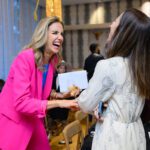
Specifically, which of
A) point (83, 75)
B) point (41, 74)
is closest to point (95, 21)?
point (83, 75)

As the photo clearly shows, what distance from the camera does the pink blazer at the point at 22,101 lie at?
4.27 ft

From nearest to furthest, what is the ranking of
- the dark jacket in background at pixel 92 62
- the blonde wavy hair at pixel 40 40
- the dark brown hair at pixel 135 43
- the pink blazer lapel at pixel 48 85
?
the dark brown hair at pixel 135 43, the blonde wavy hair at pixel 40 40, the pink blazer lapel at pixel 48 85, the dark jacket in background at pixel 92 62

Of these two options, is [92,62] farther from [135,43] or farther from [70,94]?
[135,43]

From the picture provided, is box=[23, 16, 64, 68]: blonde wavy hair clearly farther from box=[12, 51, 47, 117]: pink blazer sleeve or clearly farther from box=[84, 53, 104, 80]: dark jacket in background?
box=[84, 53, 104, 80]: dark jacket in background

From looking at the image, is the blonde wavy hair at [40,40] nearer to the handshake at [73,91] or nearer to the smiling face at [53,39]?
the smiling face at [53,39]

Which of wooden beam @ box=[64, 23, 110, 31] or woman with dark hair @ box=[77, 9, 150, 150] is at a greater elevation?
wooden beam @ box=[64, 23, 110, 31]

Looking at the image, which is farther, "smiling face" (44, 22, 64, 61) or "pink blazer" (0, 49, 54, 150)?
"smiling face" (44, 22, 64, 61)

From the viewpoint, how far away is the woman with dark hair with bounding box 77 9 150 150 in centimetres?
109

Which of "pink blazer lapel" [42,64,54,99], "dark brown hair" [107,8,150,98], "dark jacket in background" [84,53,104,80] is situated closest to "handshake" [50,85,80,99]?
"pink blazer lapel" [42,64,54,99]

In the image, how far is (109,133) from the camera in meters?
1.15

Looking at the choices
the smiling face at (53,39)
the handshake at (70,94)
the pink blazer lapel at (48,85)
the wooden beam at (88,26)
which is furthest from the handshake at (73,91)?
the wooden beam at (88,26)

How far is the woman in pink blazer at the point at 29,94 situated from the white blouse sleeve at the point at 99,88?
18 cm

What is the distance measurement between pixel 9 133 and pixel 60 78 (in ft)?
1.93

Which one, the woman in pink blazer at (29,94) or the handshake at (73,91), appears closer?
the woman in pink blazer at (29,94)
